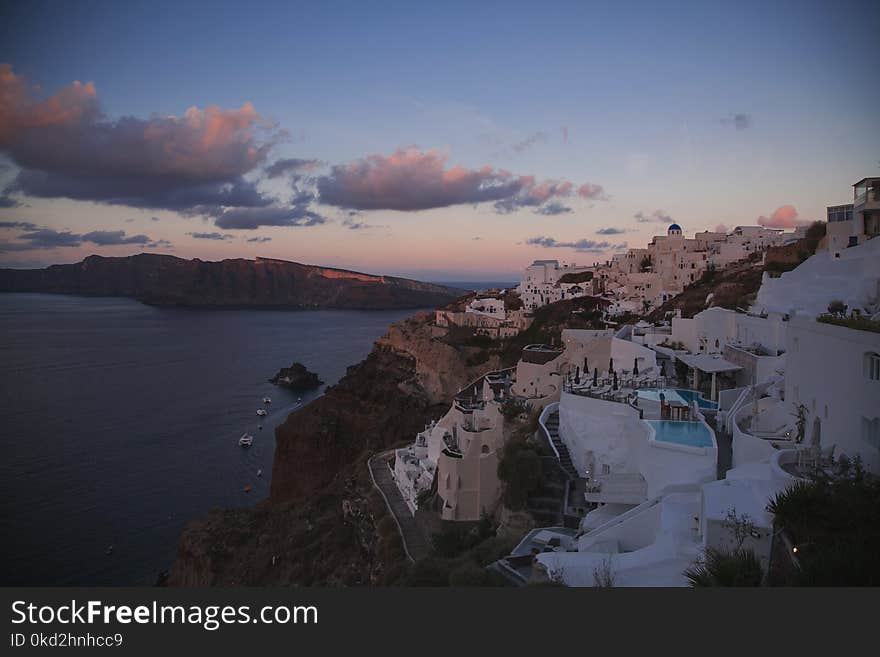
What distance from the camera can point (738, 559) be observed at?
5.08m

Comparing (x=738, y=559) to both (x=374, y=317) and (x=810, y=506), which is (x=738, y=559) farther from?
(x=374, y=317)

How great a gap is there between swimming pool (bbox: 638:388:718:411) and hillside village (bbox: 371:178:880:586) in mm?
60

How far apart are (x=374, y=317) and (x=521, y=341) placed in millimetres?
85204

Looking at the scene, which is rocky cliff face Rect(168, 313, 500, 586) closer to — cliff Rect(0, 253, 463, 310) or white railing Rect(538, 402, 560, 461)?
white railing Rect(538, 402, 560, 461)

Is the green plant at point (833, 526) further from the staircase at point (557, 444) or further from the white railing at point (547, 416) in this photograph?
the white railing at point (547, 416)

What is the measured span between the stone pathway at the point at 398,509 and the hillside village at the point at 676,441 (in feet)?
0.27

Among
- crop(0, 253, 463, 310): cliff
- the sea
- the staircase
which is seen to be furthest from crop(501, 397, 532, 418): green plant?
crop(0, 253, 463, 310): cliff

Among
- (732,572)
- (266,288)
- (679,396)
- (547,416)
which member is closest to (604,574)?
(732,572)

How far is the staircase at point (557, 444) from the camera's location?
12.1 meters

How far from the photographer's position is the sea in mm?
20825

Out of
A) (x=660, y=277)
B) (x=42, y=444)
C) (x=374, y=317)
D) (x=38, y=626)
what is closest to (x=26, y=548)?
(x=42, y=444)

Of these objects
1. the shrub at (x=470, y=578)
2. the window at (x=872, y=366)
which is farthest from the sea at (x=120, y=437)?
the window at (x=872, y=366)

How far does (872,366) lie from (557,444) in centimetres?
771

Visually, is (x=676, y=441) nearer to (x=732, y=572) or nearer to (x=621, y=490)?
(x=621, y=490)
